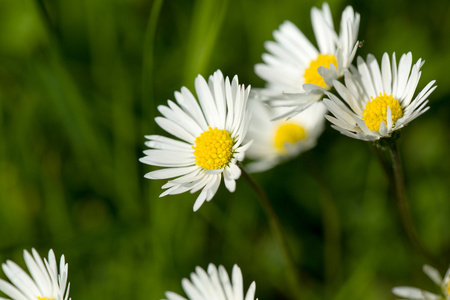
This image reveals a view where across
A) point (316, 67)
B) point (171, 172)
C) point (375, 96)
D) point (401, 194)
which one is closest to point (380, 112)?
point (375, 96)

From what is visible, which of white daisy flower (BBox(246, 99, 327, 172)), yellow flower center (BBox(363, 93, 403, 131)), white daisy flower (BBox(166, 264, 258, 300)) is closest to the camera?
white daisy flower (BBox(166, 264, 258, 300))

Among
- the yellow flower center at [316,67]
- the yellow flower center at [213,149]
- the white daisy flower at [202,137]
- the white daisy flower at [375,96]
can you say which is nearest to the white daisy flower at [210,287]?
the white daisy flower at [202,137]

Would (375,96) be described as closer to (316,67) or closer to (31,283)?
(316,67)

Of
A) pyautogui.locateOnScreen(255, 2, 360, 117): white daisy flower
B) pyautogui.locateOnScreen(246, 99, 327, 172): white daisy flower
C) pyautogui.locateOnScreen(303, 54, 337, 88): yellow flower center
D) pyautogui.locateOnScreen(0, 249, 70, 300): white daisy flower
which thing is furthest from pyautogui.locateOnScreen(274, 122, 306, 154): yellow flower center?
pyautogui.locateOnScreen(0, 249, 70, 300): white daisy flower

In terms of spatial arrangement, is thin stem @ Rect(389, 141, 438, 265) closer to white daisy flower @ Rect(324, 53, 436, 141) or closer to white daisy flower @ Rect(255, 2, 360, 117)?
white daisy flower @ Rect(324, 53, 436, 141)

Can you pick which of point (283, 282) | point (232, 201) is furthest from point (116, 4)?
point (283, 282)

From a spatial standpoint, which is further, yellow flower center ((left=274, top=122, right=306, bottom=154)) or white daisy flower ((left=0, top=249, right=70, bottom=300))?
yellow flower center ((left=274, top=122, right=306, bottom=154))

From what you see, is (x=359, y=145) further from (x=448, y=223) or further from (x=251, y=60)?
(x=251, y=60)
